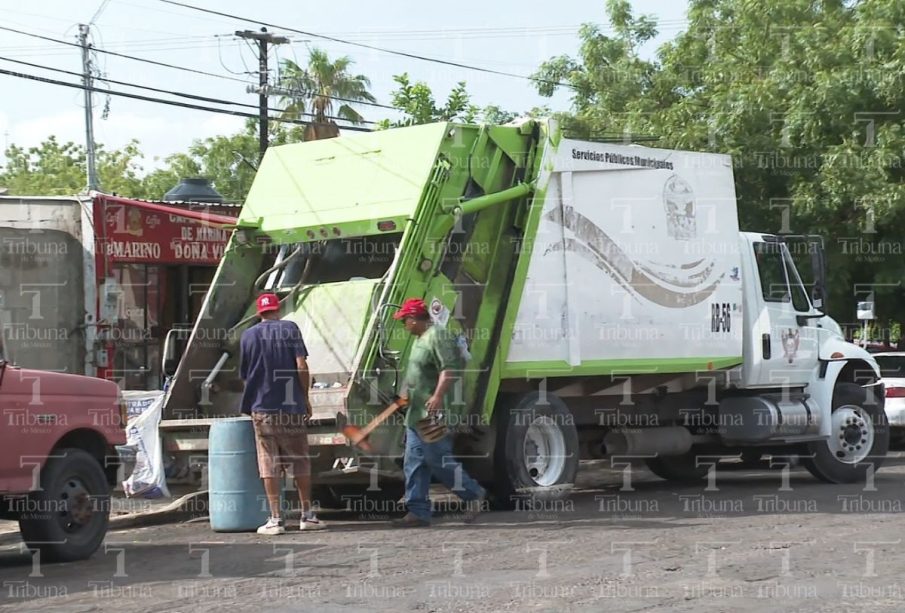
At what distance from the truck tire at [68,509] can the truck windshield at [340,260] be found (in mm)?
3216

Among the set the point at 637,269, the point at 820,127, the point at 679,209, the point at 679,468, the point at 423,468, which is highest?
the point at 820,127

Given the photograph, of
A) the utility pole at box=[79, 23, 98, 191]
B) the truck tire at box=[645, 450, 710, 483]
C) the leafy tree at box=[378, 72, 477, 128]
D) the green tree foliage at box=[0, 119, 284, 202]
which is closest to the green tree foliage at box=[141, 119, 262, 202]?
the green tree foliage at box=[0, 119, 284, 202]

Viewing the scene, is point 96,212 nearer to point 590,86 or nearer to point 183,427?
point 183,427

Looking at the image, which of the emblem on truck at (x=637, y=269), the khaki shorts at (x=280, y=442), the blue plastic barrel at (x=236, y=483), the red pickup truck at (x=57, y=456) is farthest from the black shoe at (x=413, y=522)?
the emblem on truck at (x=637, y=269)

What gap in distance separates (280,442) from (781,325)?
20.5 feet

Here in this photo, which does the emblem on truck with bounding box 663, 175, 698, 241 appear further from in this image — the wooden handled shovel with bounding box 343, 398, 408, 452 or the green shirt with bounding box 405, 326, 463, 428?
the wooden handled shovel with bounding box 343, 398, 408, 452

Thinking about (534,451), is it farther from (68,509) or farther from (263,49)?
(263,49)

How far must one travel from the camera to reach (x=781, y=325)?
49.5 ft

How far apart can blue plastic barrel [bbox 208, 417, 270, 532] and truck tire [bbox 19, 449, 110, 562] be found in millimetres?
1224

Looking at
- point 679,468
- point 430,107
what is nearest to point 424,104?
point 430,107

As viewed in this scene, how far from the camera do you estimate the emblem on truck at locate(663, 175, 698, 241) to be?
46.1 feet

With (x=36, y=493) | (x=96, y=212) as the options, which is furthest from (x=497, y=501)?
(x=96, y=212)

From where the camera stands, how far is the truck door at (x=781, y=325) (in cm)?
1491

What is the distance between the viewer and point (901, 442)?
2173cm
